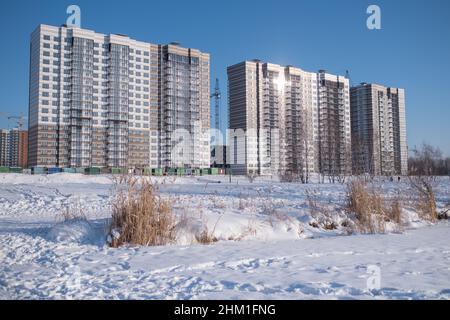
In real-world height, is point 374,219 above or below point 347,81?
below

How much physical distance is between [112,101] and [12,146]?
66.8 metres

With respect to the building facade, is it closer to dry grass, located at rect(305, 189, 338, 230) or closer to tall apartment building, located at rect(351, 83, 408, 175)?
tall apartment building, located at rect(351, 83, 408, 175)

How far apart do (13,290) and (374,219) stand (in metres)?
7.35

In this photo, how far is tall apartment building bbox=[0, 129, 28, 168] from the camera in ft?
399

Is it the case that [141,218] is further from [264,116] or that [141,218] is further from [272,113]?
[272,113]

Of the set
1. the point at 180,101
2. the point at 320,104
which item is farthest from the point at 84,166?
the point at 320,104

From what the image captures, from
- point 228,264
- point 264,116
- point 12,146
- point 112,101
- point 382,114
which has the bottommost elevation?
point 228,264

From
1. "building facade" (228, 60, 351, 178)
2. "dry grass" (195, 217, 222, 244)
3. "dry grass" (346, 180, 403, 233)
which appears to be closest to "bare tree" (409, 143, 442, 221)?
"dry grass" (346, 180, 403, 233)

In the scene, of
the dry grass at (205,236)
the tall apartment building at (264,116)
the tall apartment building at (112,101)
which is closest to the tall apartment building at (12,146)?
the tall apartment building at (112,101)

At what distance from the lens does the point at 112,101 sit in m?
79.6

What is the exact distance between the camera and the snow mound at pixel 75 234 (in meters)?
6.27

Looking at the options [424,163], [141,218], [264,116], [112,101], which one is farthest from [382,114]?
[141,218]

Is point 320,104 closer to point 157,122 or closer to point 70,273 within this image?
point 157,122
